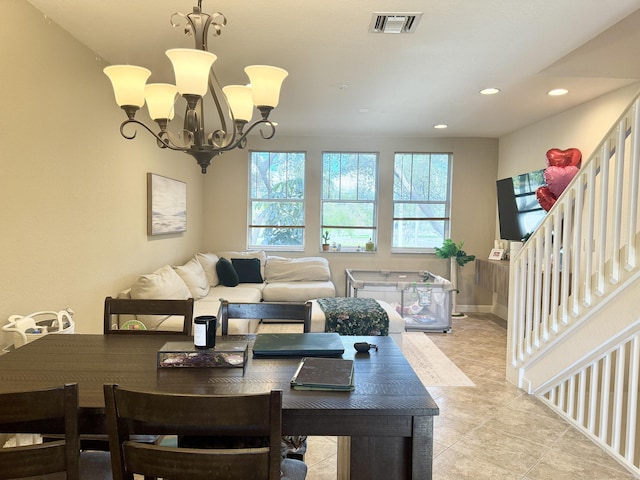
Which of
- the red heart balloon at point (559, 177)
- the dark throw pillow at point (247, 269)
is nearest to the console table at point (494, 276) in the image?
the red heart balloon at point (559, 177)

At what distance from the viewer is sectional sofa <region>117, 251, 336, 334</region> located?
4.30 m

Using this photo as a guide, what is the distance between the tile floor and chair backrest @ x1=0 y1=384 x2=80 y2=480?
1481mm

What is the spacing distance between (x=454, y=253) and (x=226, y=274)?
10.6 feet

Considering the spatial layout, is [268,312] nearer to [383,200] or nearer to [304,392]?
[304,392]

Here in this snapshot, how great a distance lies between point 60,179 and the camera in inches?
110

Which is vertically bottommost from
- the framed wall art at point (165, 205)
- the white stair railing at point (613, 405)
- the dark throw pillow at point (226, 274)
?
the white stair railing at point (613, 405)

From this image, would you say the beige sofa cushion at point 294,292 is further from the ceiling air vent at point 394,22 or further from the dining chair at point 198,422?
the dining chair at point 198,422

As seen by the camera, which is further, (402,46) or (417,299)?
(417,299)

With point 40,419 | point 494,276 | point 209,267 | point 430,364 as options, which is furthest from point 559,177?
point 40,419

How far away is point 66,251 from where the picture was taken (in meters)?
2.87

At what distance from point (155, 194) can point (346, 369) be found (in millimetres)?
3391

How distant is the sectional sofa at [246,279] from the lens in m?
4.30

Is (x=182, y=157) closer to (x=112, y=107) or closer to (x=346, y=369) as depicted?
(x=112, y=107)

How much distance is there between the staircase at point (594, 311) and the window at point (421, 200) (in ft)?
9.84
